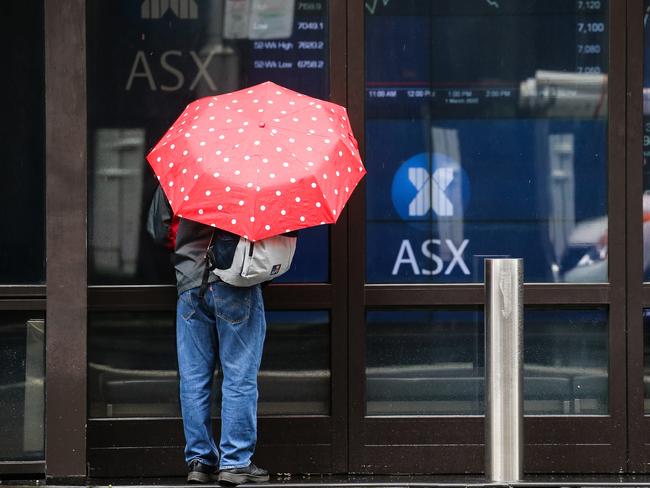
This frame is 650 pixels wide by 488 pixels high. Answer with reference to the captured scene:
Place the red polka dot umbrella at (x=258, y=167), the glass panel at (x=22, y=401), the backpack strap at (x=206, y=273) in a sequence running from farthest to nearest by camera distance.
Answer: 1. the glass panel at (x=22, y=401)
2. the backpack strap at (x=206, y=273)
3. the red polka dot umbrella at (x=258, y=167)

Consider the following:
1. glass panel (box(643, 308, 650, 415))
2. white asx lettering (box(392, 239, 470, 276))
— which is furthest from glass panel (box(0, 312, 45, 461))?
glass panel (box(643, 308, 650, 415))

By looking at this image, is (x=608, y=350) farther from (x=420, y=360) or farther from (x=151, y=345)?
(x=151, y=345)

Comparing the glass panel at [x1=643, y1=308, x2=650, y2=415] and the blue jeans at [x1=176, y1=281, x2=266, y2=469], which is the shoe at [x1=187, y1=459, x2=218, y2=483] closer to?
the blue jeans at [x1=176, y1=281, x2=266, y2=469]

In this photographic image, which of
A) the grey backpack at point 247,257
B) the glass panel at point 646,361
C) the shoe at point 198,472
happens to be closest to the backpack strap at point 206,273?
the grey backpack at point 247,257

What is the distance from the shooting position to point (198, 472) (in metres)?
5.32

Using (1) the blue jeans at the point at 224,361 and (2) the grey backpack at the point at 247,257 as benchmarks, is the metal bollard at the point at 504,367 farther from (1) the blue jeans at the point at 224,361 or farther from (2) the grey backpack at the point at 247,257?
(1) the blue jeans at the point at 224,361

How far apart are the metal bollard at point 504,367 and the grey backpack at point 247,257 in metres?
0.95

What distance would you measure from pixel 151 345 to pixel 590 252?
2260 millimetres

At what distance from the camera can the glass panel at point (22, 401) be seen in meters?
5.75

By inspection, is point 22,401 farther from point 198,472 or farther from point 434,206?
point 434,206

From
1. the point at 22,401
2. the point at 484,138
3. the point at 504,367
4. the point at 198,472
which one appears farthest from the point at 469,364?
the point at 22,401

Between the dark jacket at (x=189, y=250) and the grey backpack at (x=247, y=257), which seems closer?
the grey backpack at (x=247, y=257)

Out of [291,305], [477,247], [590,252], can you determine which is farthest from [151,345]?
[590,252]

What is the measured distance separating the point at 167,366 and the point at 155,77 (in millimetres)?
1446
